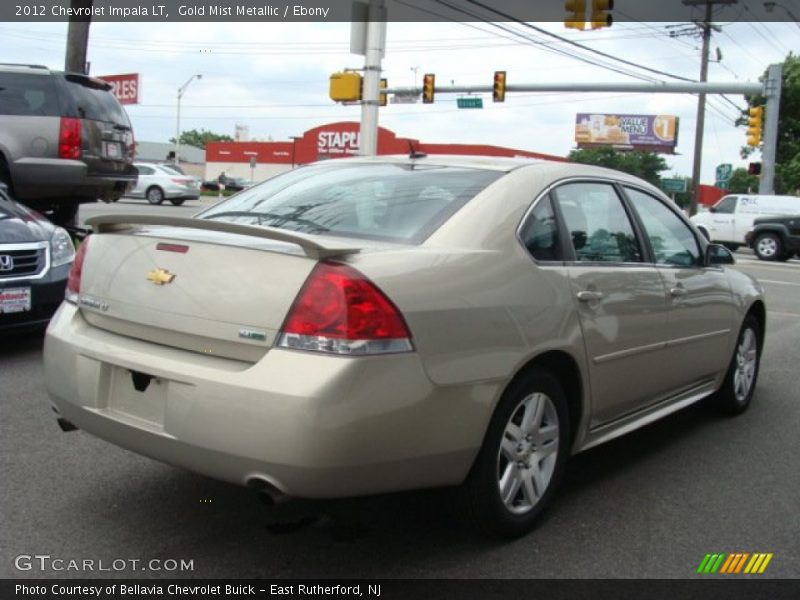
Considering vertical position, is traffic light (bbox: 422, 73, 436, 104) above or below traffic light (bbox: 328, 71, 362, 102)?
above

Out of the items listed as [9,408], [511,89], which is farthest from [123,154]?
[511,89]

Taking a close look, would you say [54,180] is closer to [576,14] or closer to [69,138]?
[69,138]

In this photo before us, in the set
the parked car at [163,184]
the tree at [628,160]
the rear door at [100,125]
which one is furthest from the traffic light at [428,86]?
the tree at [628,160]

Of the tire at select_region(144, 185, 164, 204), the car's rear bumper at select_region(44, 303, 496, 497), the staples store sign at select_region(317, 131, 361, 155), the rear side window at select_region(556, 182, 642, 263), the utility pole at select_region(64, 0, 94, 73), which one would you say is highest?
the staples store sign at select_region(317, 131, 361, 155)

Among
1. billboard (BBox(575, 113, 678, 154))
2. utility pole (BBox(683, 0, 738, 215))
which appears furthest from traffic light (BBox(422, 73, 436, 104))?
billboard (BBox(575, 113, 678, 154))

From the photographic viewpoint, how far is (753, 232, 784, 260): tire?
917 inches

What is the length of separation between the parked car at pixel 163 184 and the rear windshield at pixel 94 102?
19.3m

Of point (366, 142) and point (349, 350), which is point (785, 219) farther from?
point (349, 350)

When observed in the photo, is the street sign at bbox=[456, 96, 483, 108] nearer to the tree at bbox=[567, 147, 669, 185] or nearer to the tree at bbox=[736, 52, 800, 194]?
the tree at bbox=[736, 52, 800, 194]

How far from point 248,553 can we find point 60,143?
7.97 m

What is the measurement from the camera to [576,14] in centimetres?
1656

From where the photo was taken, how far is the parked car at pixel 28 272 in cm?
589

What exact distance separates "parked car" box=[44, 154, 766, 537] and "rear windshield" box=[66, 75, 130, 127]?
22.2ft

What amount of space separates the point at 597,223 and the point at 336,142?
2430 inches
